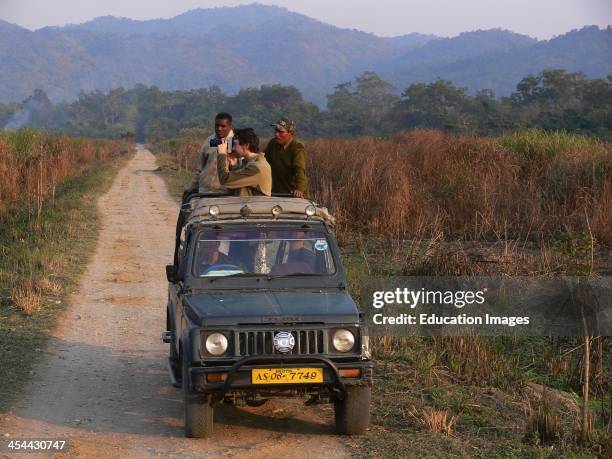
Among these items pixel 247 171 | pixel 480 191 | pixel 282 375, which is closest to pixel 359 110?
pixel 480 191

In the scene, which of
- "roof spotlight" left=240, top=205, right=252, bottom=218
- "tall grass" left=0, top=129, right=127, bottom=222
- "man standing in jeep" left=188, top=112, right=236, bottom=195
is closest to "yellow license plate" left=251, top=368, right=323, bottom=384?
"roof spotlight" left=240, top=205, right=252, bottom=218

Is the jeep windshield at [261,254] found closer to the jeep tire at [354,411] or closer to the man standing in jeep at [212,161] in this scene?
the jeep tire at [354,411]

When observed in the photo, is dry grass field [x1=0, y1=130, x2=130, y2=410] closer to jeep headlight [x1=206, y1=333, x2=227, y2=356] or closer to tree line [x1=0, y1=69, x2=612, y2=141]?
jeep headlight [x1=206, y1=333, x2=227, y2=356]

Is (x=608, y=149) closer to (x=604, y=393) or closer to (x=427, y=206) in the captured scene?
(x=427, y=206)

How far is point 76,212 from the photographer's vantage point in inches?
752

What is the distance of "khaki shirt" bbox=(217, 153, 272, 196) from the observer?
317 inches

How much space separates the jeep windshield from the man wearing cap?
7.19ft

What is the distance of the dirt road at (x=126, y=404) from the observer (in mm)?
6156

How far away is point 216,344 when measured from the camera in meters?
5.96

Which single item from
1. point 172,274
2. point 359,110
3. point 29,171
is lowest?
point 359,110

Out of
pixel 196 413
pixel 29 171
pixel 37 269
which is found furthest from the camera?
pixel 29 171

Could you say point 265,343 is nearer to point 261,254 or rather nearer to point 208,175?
point 261,254
